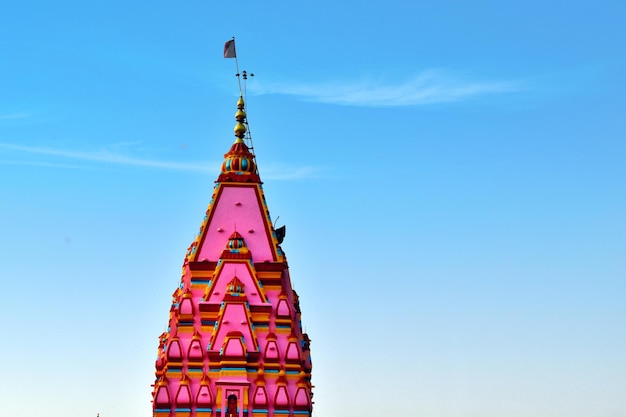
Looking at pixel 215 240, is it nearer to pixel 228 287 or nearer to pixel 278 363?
pixel 228 287

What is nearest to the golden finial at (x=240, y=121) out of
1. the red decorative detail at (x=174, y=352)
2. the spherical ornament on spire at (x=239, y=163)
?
the spherical ornament on spire at (x=239, y=163)

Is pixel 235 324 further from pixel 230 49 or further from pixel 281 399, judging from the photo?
pixel 230 49

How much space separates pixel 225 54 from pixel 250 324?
16212 millimetres

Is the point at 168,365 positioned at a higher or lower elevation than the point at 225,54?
lower

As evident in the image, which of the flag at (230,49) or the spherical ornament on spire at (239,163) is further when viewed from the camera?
the flag at (230,49)

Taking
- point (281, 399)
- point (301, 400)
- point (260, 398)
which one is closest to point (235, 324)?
point (260, 398)

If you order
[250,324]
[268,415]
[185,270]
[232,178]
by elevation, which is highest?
[232,178]

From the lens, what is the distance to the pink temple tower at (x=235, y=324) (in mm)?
55562

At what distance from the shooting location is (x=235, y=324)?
186 ft

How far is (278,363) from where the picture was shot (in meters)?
56.5

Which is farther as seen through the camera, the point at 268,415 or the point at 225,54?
the point at 225,54

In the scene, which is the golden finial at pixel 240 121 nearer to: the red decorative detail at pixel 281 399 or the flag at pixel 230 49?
the flag at pixel 230 49

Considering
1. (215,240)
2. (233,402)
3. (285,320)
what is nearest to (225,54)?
(215,240)

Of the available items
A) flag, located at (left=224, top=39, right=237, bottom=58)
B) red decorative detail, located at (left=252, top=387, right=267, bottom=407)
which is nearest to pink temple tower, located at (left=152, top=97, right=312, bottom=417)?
red decorative detail, located at (left=252, top=387, right=267, bottom=407)
